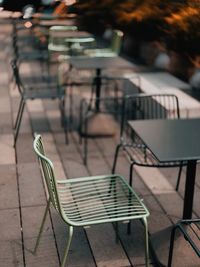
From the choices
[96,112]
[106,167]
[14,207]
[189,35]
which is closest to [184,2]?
[189,35]

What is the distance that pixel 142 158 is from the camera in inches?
152

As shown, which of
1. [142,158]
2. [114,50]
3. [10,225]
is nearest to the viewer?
[10,225]

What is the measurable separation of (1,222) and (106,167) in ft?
4.61

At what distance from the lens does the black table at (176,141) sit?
289 cm

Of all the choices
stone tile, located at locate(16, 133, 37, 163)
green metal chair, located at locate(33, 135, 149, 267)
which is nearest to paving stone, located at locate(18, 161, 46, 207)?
stone tile, located at locate(16, 133, 37, 163)

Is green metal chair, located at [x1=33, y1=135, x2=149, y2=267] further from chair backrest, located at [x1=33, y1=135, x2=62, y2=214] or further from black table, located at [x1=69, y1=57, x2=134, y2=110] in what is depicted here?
black table, located at [x1=69, y1=57, x2=134, y2=110]

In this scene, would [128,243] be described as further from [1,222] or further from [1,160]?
[1,160]

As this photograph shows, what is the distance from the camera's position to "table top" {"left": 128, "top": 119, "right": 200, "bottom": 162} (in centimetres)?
288

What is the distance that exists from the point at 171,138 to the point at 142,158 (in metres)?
0.74

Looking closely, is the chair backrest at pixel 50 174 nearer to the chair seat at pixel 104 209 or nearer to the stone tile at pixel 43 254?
the chair seat at pixel 104 209

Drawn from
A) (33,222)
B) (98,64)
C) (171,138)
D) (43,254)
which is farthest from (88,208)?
(98,64)

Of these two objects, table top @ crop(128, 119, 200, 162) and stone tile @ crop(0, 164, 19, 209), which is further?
stone tile @ crop(0, 164, 19, 209)

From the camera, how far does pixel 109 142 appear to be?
18.3ft

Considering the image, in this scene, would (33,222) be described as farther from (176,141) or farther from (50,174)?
(176,141)
